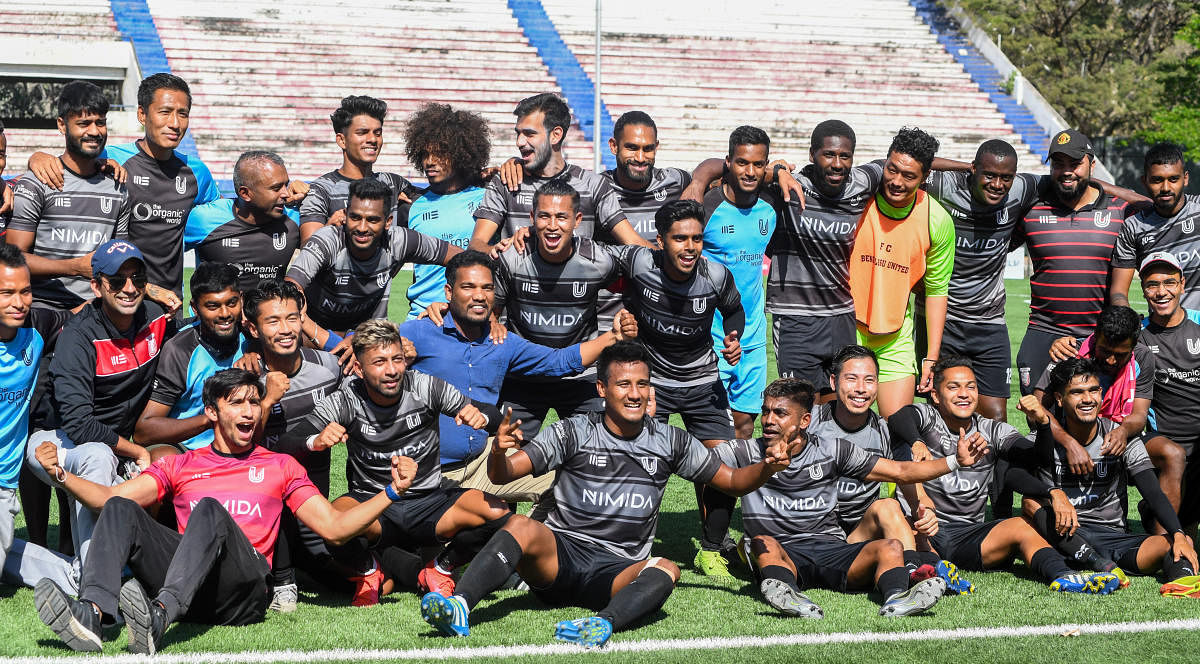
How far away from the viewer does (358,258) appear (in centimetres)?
720

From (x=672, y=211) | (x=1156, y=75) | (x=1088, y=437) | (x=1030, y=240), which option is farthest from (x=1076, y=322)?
(x=1156, y=75)

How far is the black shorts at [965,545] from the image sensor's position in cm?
651

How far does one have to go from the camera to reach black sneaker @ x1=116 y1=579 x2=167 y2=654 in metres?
4.87

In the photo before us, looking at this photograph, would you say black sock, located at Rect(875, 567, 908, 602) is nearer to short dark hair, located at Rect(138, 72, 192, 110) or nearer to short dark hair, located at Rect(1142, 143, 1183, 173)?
short dark hair, located at Rect(1142, 143, 1183, 173)

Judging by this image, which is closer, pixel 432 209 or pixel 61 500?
pixel 61 500

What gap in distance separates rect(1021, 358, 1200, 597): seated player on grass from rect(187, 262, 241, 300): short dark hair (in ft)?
13.9

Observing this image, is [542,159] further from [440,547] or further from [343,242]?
[440,547]

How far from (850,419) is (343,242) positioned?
3.08m

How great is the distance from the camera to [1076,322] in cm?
773

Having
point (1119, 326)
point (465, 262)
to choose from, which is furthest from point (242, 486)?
point (1119, 326)

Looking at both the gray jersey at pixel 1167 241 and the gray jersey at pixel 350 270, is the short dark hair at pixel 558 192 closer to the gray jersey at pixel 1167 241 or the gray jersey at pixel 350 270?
the gray jersey at pixel 350 270

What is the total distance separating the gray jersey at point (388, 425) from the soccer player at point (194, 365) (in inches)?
26.8

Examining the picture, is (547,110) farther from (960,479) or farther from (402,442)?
(960,479)

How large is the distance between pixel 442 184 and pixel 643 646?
13.3ft
